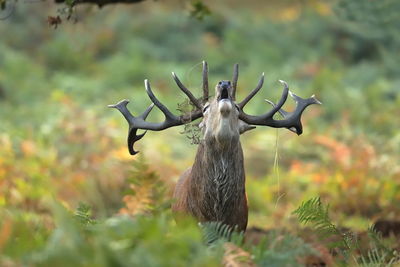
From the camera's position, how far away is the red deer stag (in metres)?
6.24

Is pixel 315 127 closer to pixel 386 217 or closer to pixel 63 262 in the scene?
pixel 386 217

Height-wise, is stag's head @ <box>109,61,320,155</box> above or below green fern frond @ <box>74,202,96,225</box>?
above

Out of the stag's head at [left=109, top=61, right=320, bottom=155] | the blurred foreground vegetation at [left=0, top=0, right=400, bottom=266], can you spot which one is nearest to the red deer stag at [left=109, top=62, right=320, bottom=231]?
the stag's head at [left=109, top=61, right=320, bottom=155]

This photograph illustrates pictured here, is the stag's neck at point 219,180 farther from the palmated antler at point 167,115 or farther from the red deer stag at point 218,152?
the palmated antler at point 167,115

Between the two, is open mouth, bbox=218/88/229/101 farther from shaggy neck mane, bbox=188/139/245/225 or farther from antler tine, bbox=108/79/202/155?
antler tine, bbox=108/79/202/155

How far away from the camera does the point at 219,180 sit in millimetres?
6555

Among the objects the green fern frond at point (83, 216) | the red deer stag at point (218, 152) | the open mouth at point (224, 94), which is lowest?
the green fern frond at point (83, 216)

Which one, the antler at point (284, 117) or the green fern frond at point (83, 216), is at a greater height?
the antler at point (284, 117)

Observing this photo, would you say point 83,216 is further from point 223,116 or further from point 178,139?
point 178,139

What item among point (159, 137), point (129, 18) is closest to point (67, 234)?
point (159, 137)

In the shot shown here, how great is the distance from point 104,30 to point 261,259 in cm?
1855

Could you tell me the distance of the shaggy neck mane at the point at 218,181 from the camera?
648 cm

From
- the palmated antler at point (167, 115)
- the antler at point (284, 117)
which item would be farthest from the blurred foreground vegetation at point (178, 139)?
the antler at point (284, 117)

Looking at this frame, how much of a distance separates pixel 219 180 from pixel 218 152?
0.26 metres
